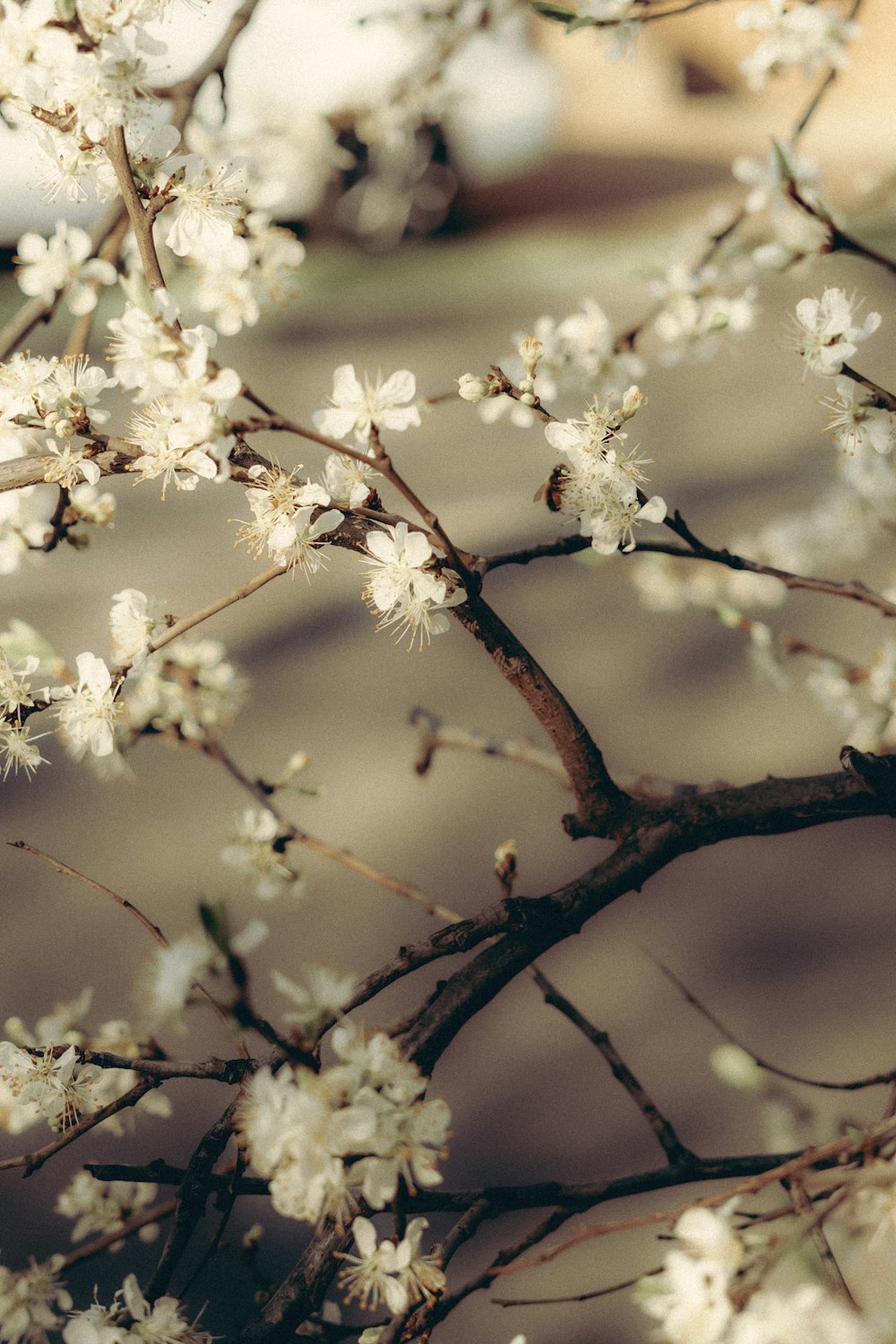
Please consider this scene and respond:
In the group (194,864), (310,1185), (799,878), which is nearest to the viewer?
(310,1185)

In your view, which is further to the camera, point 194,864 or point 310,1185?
point 194,864

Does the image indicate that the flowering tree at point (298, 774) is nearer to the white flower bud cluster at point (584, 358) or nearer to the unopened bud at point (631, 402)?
the unopened bud at point (631, 402)

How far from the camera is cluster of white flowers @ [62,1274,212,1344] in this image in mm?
595

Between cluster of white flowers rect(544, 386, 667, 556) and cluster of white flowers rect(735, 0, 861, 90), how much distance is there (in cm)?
60

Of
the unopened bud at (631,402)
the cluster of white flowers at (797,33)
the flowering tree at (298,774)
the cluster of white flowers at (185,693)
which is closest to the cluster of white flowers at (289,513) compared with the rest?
the flowering tree at (298,774)

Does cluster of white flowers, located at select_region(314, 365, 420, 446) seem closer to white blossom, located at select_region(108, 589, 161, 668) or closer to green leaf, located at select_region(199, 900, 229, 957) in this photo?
white blossom, located at select_region(108, 589, 161, 668)

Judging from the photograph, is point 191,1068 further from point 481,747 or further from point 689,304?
point 689,304

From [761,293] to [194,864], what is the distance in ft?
9.73

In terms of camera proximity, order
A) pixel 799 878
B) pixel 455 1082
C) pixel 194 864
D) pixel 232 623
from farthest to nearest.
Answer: pixel 232 623 < pixel 194 864 < pixel 799 878 < pixel 455 1082

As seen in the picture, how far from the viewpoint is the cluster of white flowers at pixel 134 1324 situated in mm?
595

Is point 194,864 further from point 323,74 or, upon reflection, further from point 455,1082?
point 323,74

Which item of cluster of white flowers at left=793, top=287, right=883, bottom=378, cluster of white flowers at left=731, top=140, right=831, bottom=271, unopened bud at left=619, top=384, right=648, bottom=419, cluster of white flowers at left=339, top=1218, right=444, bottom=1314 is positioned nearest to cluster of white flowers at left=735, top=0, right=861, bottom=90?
cluster of white flowers at left=731, top=140, right=831, bottom=271

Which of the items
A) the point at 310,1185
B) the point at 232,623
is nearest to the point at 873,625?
the point at 232,623

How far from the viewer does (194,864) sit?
2.03 m
